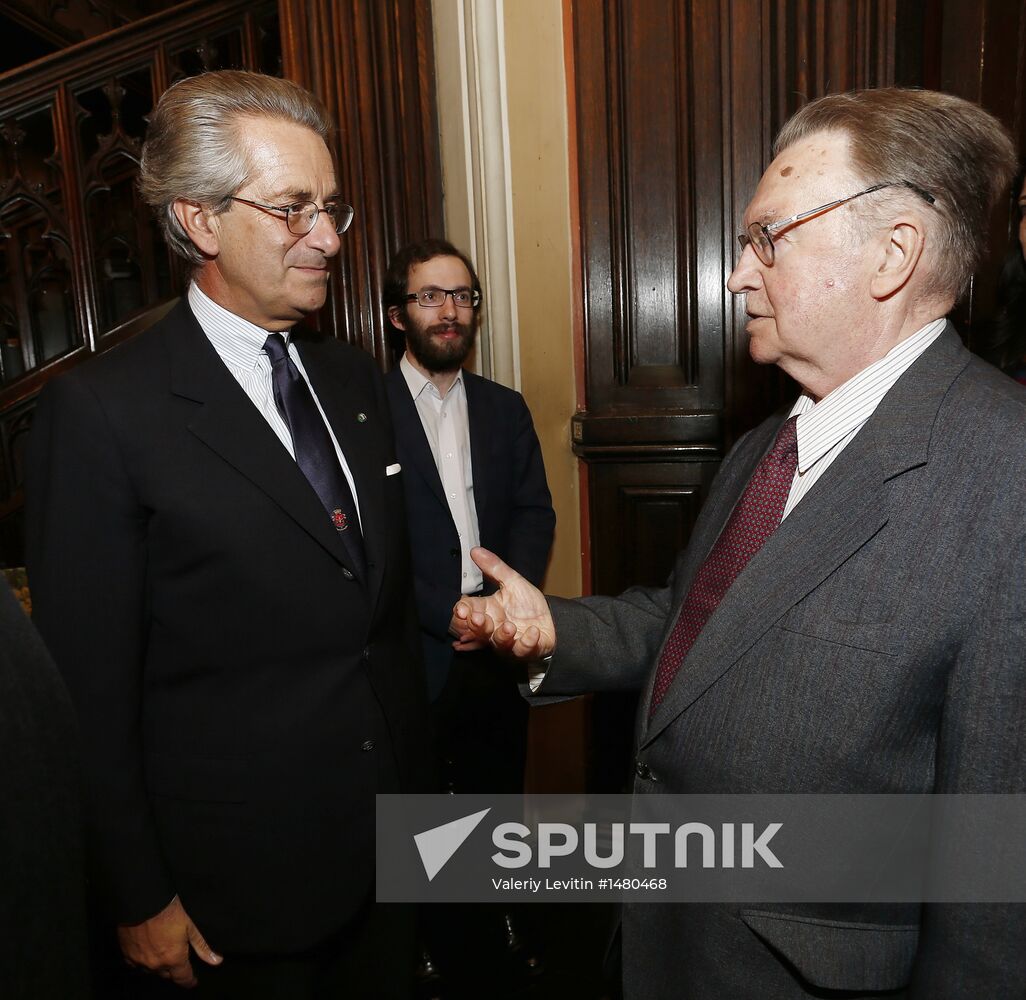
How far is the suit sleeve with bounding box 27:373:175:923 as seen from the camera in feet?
4.22

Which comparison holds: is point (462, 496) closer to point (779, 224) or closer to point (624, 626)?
point (624, 626)

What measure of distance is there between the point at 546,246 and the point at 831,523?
1.89 m

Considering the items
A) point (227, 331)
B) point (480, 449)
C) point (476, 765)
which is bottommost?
point (476, 765)

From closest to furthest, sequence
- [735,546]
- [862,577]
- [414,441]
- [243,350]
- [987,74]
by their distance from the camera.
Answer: [862,577], [735,546], [243,350], [987,74], [414,441]

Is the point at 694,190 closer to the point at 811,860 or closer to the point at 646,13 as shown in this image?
the point at 646,13

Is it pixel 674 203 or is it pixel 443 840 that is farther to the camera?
pixel 674 203

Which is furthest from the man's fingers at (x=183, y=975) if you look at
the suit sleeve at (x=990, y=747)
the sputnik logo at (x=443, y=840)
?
the suit sleeve at (x=990, y=747)

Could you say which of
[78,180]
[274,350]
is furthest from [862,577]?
[78,180]

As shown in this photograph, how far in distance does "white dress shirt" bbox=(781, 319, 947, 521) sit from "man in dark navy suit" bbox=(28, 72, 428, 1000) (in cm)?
77

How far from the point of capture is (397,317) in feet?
9.02

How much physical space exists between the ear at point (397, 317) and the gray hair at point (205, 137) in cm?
118

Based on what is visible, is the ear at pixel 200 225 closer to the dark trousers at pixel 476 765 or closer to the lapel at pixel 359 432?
the lapel at pixel 359 432

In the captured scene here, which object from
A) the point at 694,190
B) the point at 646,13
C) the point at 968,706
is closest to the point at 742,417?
the point at 694,190

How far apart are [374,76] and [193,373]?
1.86 m
